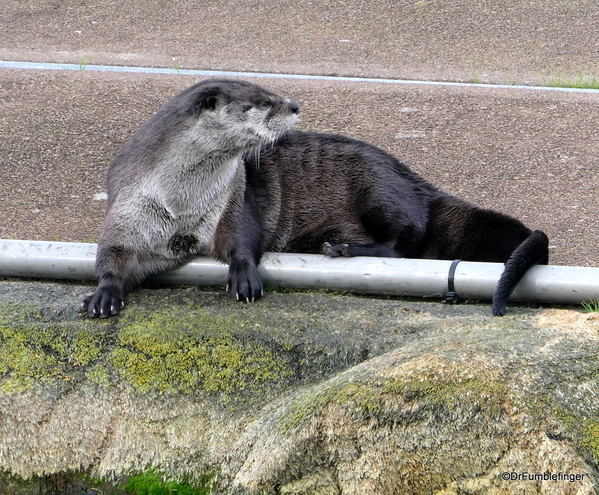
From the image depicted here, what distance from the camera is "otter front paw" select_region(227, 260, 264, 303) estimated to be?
3176mm

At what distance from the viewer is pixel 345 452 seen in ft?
7.44

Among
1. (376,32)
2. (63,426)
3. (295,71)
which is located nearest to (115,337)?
(63,426)

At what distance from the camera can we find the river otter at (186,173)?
352cm

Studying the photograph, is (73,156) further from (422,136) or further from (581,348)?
(581,348)

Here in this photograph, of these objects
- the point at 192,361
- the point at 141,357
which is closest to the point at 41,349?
the point at 141,357

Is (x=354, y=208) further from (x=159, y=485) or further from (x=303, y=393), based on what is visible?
(x=159, y=485)

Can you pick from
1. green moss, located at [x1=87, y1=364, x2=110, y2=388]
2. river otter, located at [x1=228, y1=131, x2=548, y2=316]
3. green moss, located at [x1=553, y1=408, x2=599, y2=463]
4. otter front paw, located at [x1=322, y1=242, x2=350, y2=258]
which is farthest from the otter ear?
green moss, located at [x1=553, y1=408, x2=599, y2=463]

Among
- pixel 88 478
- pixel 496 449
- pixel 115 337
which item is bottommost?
pixel 88 478

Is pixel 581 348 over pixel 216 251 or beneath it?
over

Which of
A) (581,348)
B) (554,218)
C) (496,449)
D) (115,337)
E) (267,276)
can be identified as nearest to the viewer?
(496,449)

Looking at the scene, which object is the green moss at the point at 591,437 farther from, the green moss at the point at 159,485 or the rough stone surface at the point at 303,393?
the green moss at the point at 159,485

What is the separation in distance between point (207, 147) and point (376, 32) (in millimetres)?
3290

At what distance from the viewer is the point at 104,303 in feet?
9.78

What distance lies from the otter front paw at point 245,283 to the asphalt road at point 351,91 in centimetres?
89
